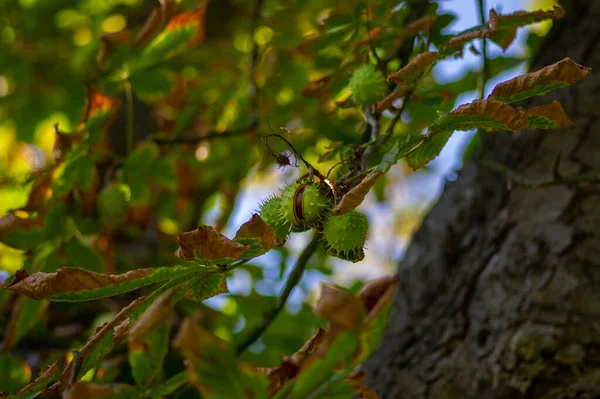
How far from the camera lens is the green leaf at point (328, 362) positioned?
718 millimetres

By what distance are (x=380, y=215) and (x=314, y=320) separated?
3961 millimetres

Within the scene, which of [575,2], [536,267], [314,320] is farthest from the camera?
[314,320]

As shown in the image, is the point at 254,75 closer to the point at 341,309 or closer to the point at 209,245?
the point at 209,245

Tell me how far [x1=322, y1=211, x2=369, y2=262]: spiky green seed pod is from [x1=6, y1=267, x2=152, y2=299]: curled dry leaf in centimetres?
36

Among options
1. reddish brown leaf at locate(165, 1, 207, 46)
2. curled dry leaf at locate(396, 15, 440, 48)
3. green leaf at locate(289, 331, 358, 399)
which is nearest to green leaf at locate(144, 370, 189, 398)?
green leaf at locate(289, 331, 358, 399)

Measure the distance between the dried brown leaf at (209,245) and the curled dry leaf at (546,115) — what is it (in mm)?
523

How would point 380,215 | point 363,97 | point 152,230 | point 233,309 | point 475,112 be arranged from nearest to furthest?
point 475,112
point 363,97
point 233,309
point 152,230
point 380,215

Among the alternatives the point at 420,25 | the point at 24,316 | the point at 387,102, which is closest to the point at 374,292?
the point at 387,102

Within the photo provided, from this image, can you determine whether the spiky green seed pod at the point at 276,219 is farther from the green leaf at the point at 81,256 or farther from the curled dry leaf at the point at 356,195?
the green leaf at the point at 81,256

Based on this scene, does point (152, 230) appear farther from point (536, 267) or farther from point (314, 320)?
point (536, 267)

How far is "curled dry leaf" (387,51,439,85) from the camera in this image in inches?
41.8

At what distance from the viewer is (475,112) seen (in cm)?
91

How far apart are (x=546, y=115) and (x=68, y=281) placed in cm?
82

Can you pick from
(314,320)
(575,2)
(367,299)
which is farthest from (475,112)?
(314,320)
